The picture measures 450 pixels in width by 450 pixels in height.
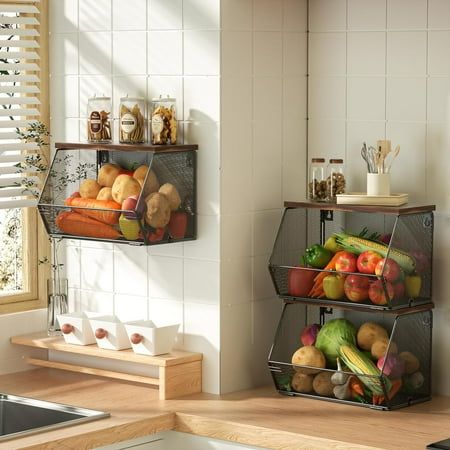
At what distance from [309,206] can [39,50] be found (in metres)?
1.03

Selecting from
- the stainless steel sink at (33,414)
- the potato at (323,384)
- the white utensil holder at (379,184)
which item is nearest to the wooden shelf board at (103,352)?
the stainless steel sink at (33,414)

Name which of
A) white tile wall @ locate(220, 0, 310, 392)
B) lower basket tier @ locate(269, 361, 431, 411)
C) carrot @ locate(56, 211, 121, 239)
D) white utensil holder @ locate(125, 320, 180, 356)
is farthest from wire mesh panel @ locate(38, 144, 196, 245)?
lower basket tier @ locate(269, 361, 431, 411)

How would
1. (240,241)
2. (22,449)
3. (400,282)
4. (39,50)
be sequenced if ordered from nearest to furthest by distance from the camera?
1. (22,449)
2. (400,282)
3. (240,241)
4. (39,50)

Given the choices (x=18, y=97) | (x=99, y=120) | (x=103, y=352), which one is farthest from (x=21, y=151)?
(x=103, y=352)

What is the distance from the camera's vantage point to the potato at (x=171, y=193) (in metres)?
3.16

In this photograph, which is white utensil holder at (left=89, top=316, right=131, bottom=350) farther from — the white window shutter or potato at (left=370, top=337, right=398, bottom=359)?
potato at (left=370, top=337, right=398, bottom=359)

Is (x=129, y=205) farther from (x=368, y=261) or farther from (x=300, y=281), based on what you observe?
(x=368, y=261)

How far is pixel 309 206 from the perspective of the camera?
3.22 meters

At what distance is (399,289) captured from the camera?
3.06 meters

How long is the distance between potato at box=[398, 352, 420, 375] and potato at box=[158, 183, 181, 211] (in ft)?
2.47

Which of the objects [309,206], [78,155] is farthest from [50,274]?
[309,206]

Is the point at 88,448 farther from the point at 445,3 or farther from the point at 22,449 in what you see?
the point at 445,3

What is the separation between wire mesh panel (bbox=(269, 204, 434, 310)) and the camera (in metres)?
3.03

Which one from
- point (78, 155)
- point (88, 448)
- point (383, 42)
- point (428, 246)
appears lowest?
point (88, 448)
